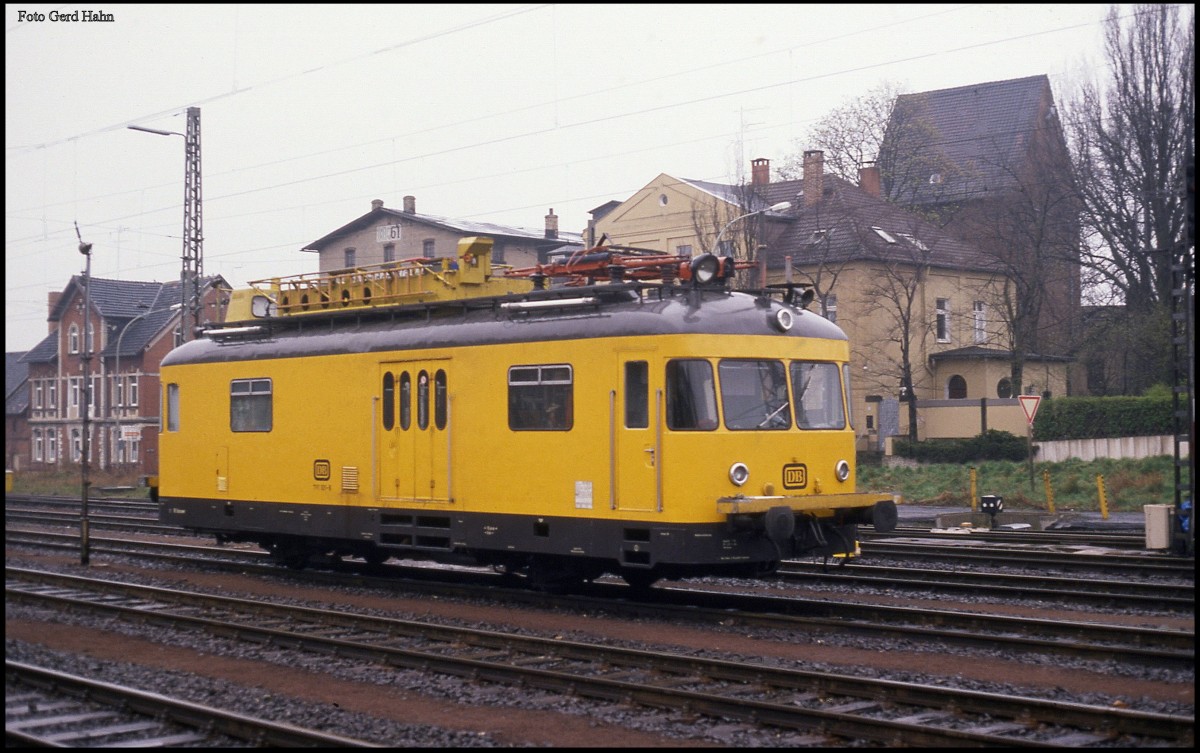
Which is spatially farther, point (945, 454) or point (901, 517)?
point (945, 454)

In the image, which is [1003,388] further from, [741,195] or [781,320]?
[781,320]

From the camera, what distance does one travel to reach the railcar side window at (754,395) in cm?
1380

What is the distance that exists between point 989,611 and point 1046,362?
36.1 m

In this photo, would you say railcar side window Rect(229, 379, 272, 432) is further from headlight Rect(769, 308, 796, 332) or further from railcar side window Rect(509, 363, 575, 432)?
headlight Rect(769, 308, 796, 332)

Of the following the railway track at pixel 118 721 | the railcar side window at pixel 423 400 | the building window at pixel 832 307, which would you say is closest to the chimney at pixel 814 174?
the building window at pixel 832 307

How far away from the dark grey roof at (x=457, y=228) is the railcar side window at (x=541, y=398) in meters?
41.5

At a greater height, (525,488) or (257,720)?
(525,488)

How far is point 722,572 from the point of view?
1414 cm

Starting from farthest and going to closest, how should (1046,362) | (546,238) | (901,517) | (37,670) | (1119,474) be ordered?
(546,238)
(1046,362)
(1119,474)
(901,517)
(37,670)

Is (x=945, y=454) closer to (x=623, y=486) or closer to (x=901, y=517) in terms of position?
(x=901, y=517)

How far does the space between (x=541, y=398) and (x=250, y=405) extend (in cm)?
595

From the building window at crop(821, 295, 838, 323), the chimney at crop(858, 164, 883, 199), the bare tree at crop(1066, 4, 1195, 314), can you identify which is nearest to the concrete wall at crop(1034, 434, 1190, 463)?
the bare tree at crop(1066, 4, 1195, 314)

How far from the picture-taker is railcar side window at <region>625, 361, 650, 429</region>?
1371 cm

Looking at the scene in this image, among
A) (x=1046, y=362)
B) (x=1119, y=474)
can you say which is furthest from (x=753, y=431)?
(x=1046, y=362)
